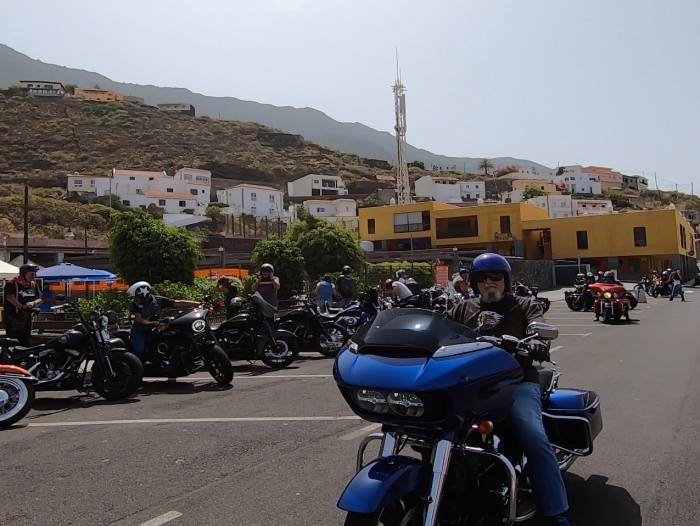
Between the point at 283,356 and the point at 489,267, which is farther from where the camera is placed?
the point at 283,356

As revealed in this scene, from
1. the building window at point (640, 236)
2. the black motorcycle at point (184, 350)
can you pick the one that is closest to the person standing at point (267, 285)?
the black motorcycle at point (184, 350)

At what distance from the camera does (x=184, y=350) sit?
8531 mm

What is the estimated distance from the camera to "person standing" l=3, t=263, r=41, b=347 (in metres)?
8.86

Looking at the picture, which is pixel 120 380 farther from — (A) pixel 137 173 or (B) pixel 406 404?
(A) pixel 137 173

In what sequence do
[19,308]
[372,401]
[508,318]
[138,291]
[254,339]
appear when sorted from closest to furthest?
[372,401], [508,318], [138,291], [19,308], [254,339]

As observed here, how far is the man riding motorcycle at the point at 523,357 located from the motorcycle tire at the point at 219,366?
530 cm

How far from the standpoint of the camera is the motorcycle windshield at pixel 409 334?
2836 mm

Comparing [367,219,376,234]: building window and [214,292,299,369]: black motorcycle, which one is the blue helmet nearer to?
[214,292,299,369]: black motorcycle

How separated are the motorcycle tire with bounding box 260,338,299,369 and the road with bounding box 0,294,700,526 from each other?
1267 millimetres

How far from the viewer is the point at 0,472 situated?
493 centimetres

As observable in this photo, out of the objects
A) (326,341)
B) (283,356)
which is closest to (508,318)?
(283,356)

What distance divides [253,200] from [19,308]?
93.4 meters

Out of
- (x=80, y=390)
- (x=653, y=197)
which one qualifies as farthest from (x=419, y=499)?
(x=653, y=197)

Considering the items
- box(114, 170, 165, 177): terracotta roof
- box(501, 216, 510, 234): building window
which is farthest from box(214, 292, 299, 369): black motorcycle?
box(114, 170, 165, 177): terracotta roof
